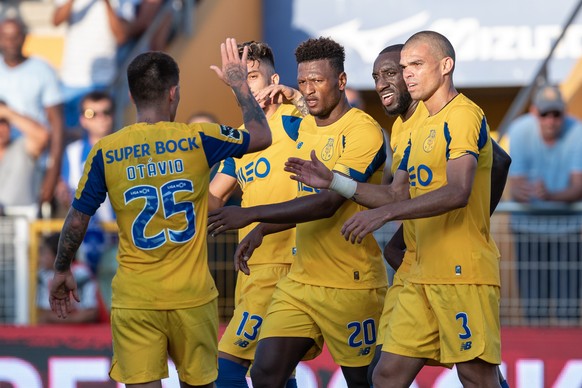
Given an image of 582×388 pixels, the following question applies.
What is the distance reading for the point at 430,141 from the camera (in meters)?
6.31

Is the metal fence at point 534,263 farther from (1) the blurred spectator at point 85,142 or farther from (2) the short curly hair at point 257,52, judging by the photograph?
(2) the short curly hair at point 257,52

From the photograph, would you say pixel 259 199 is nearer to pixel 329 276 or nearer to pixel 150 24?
pixel 329 276

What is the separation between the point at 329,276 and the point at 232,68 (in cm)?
149

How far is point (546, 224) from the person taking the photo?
10.2 m

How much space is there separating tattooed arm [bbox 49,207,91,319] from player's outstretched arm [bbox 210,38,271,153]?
1.01 m

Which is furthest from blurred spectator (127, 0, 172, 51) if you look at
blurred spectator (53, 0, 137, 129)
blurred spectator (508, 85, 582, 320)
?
blurred spectator (508, 85, 582, 320)

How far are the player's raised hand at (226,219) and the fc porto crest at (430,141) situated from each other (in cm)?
108

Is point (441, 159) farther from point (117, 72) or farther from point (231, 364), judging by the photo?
point (117, 72)

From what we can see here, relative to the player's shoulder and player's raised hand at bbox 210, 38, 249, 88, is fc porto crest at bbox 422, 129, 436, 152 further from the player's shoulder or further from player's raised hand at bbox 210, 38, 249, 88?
player's raised hand at bbox 210, 38, 249, 88

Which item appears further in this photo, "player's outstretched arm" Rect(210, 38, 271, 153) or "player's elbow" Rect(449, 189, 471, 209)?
"player's outstretched arm" Rect(210, 38, 271, 153)

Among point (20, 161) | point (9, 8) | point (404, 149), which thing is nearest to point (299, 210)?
point (404, 149)

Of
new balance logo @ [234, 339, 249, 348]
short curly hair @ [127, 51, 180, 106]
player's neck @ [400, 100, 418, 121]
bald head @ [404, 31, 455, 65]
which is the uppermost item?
bald head @ [404, 31, 455, 65]

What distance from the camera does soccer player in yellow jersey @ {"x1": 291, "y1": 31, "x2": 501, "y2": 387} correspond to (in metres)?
6.23

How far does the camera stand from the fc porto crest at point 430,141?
6.29 metres
